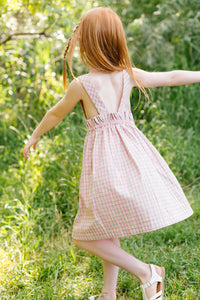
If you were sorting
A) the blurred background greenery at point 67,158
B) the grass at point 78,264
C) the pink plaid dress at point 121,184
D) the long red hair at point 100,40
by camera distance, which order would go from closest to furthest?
the pink plaid dress at point 121,184, the long red hair at point 100,40, the grass at point 78,264, the blurred background greenery at point 67,158

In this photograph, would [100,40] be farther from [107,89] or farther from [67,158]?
[67,158]

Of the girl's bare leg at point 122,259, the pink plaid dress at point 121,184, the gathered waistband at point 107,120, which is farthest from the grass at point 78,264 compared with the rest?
the gathered waistband at point 107,120

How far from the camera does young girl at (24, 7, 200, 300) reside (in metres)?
1.88

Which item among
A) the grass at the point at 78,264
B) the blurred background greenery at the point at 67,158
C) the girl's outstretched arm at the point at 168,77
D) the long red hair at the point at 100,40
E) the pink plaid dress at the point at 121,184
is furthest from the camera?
the blurred background greenery at the point at 67,158

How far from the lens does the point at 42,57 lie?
473cm

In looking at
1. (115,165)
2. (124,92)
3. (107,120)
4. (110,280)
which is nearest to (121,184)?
(115,165)

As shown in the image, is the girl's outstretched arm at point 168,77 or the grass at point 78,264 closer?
the girl's outstretched arm at point 168,77

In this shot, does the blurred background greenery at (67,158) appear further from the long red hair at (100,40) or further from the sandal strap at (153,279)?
the long red hair at (100,40)

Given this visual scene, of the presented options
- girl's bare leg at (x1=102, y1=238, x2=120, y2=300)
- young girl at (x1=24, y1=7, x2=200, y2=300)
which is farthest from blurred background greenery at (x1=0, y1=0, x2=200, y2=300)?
young girl at (x1=24, y1=7, x2=200, y2=300)

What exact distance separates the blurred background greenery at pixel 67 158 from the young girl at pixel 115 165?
13.2 inches

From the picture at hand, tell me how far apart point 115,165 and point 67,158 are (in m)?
1.38

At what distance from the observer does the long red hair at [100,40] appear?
197 centimetres

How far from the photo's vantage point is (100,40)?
Result: 1981 mm

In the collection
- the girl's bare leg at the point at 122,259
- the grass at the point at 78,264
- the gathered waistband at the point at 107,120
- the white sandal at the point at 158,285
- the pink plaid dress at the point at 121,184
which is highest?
the gathered waistband at the point at 107,120
